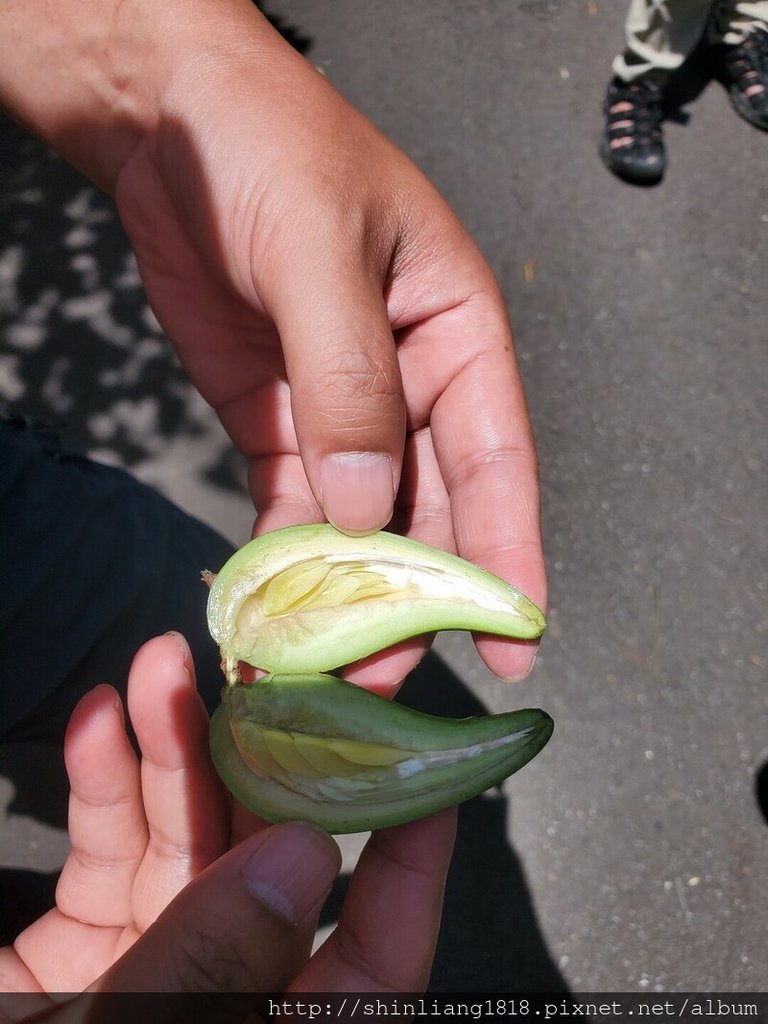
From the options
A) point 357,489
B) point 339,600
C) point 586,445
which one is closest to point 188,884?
point 339,600

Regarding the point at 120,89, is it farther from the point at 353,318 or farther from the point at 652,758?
the point at 652,758

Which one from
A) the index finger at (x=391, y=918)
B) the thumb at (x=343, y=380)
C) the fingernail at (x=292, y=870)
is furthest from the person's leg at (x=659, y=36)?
the fingernail at (x=292, y=870)

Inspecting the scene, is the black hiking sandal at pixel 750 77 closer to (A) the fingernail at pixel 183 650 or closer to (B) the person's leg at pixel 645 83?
(B) the person's leg at pixel 645 83

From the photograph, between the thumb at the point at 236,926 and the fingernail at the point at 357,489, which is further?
the fingernail at the point at 357,489

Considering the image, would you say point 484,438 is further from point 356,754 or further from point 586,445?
point 586,445

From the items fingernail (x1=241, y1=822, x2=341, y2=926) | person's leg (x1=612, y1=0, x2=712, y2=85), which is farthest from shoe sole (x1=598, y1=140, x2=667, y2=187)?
fingernail (x1=241, y1=822, x2=341, y2=926)

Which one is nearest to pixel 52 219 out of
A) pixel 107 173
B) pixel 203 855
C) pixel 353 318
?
pixel 107 173
